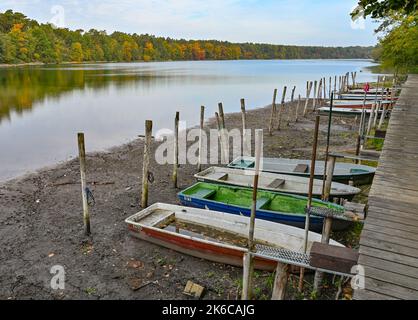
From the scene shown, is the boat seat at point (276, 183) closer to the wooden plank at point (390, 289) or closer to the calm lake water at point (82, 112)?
the wooden plank at point (390, 289)

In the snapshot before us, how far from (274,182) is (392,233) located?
5963 millimetres

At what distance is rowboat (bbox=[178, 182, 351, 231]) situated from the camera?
28.3ft

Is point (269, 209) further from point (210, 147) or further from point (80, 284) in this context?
point (210, 147)

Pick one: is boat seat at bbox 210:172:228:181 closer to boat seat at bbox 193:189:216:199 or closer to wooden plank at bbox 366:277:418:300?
boat seat at bbox 193:189:216:199

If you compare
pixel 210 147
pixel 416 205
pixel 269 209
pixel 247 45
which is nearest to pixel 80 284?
pixel 269 209

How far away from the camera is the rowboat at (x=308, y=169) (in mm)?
11117

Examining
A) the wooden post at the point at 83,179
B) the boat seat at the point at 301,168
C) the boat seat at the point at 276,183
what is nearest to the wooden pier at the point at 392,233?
the boat seat at the point at 276,183

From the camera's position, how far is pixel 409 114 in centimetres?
1241

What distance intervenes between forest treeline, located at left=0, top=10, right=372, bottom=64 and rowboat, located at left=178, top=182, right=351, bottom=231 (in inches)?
3224

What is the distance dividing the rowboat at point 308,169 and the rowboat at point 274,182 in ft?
2.03

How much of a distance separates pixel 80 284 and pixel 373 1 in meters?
8.65

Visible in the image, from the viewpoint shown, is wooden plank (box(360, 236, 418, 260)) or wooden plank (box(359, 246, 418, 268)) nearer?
wooden plank (box(359, 246, 418, 268))

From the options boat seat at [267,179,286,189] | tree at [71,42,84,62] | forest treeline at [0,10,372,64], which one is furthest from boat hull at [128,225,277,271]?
tree at [71,42,84,62]

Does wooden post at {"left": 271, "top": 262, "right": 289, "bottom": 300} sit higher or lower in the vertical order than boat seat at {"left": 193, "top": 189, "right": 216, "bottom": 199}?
higher
